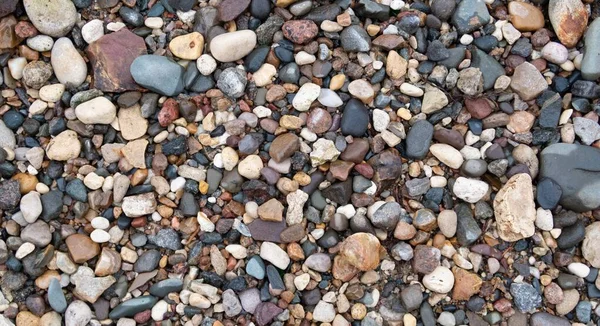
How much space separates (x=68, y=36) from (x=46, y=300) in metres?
0.87

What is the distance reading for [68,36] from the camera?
2047mm

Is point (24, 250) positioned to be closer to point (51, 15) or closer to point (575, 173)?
point (51, 15)

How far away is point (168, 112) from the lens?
78.5 inches

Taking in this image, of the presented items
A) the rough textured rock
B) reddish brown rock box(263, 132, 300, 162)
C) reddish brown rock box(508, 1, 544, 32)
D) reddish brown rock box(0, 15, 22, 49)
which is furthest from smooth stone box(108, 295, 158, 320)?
reddish brown rock box(508, 1, 544, 32)

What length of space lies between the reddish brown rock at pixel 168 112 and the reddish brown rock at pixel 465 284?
105 cm

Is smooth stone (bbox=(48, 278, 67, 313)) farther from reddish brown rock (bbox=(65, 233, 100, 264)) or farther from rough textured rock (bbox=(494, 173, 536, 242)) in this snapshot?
rough textured rock (bbox=(494, 173, 536, 242))

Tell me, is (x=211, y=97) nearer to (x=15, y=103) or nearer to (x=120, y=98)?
(x=120, y=98)

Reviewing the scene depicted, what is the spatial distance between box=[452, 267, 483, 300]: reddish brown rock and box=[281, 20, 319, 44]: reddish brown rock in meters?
0.90

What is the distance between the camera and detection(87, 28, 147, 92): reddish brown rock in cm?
199

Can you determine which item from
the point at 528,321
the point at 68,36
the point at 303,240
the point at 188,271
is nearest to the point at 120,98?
the point at 68,36

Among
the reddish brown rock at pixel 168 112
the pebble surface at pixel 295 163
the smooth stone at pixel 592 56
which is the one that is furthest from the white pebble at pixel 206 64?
the smooth stone at pixel 592 56

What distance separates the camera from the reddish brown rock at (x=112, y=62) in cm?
199

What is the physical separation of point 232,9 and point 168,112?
40 centimetres

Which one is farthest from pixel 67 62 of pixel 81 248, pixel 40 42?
pixel 81 248
